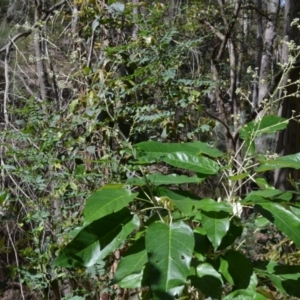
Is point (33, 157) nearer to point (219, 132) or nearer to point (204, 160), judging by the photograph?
point (204, 160)

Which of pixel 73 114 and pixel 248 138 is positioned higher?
pixel 248 138

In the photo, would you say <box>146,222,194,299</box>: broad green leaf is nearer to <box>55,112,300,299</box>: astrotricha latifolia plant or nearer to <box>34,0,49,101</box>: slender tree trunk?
<box>55,112,300,299</box>: astrotricha latifolia plant

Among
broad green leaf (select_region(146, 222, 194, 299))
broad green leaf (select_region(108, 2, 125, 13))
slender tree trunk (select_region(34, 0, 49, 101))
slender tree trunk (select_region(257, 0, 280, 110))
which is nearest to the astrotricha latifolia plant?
broad green leaf (select_region(146, 222, 194, 299))

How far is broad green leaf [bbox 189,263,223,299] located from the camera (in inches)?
67.2

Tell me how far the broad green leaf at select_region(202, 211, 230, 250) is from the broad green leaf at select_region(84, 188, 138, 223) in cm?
22

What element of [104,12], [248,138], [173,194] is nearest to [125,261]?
[173,194]

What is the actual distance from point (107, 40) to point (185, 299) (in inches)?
93.6

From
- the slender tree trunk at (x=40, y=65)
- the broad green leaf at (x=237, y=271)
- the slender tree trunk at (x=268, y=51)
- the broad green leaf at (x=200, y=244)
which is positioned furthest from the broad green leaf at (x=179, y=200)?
the slender tree trunk at (x=268, y=51)

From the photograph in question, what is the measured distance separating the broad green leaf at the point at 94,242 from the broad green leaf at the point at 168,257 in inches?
5.2

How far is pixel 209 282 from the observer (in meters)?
1.71

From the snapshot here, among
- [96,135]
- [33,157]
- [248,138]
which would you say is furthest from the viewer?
[96,135]

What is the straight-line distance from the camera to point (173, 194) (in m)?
1.80

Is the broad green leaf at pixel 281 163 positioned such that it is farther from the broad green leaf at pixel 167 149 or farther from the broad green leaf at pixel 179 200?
the broad green leaf at pixel 179 200

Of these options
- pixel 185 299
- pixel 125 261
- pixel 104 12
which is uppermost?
pixel 104 12
